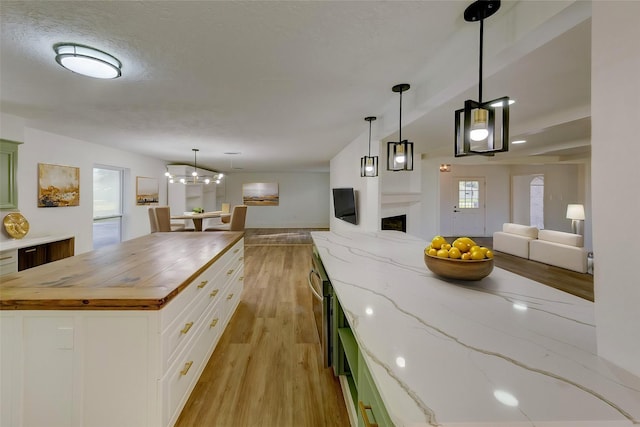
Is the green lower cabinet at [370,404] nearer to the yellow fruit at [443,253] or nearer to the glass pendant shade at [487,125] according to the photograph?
the yellow fruit at [443,253]

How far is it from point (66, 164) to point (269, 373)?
191 inches

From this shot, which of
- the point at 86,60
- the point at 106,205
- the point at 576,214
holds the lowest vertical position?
the point at 576,214

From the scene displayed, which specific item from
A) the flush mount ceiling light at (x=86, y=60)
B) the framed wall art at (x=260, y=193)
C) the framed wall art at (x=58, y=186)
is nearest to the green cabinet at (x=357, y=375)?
the flush mount ceiling light at (x=86, y=60)

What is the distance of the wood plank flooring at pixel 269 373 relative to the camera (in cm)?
166

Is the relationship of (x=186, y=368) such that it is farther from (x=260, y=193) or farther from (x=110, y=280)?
(x=260, y=193)

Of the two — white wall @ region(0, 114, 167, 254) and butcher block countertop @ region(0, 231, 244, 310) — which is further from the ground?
white wall @ region(0, 114, 167, 254)

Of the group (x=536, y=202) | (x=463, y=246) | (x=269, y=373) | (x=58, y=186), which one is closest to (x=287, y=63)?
(x=463, y=246)

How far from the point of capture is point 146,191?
679 centimetres

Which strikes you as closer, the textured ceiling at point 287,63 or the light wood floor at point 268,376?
the textured ceiling at point 287,63

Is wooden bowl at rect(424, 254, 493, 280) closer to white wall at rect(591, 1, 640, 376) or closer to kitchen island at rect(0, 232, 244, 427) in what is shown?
white wall at rect(591, 1, 640, 376)

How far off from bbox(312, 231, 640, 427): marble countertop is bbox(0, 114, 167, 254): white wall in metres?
4.81

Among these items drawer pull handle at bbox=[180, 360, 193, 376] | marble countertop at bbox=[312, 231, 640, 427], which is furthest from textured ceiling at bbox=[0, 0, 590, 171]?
drawer pull handle at bbox=[180, 360, 193, 376]

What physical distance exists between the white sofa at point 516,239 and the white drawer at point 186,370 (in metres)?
6.01

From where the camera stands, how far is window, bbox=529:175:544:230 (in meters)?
8.53
